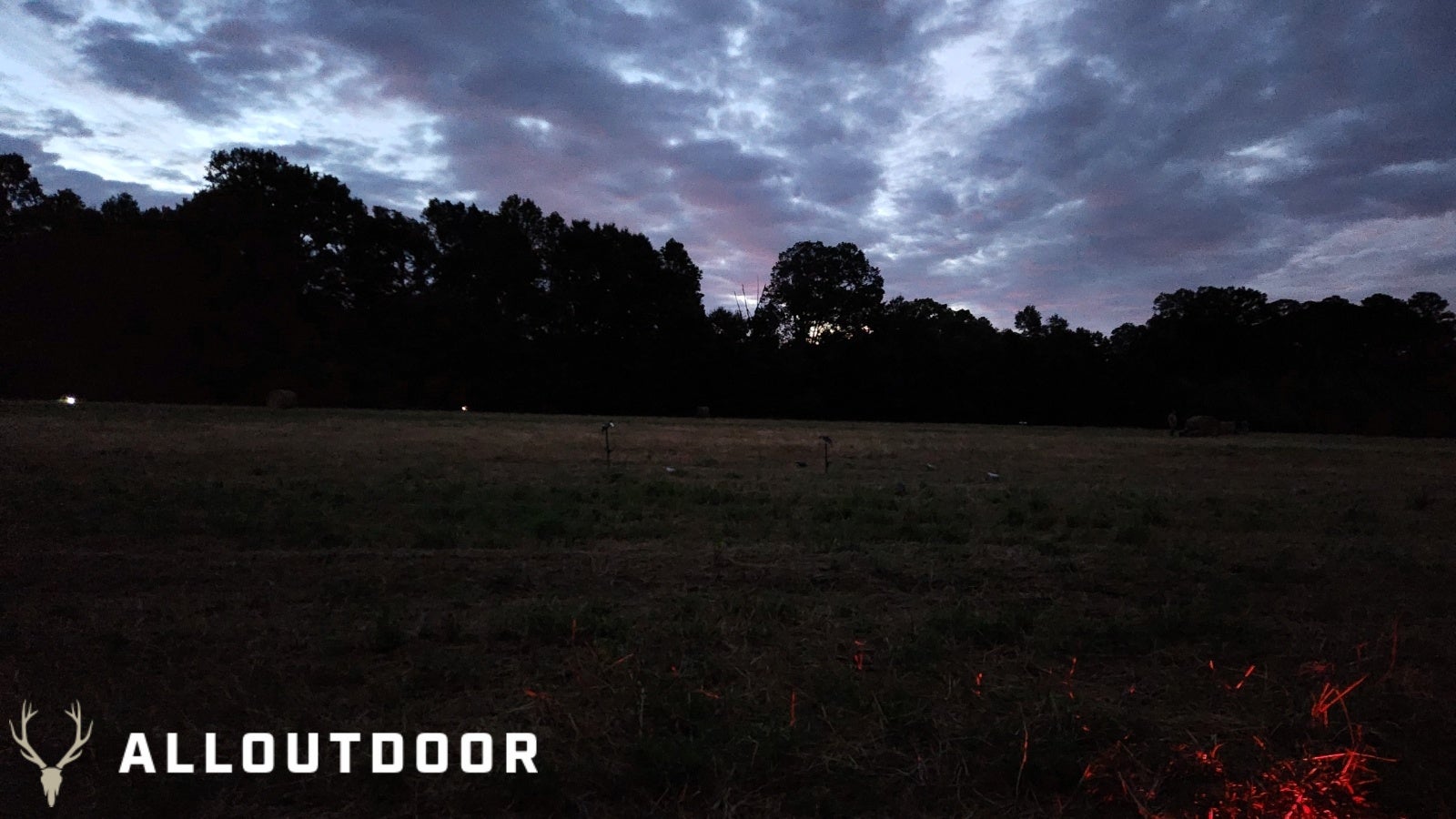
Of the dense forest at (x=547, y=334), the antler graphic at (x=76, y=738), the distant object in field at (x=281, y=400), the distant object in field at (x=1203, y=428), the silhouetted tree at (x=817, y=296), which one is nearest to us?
the antler graphic at (x=76, y=738)

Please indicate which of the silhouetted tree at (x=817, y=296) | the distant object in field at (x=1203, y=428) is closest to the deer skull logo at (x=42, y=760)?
the distant object in field at (x=1203, y=428)

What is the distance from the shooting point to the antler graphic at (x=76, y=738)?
3.52 m

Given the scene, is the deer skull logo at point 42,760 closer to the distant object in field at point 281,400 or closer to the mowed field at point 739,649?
the mowed field at point 739,649

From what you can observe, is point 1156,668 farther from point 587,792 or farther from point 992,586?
point 587,792

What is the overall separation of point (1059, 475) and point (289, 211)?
A: 49742 millimetres

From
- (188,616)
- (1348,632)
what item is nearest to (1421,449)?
(1348,632)

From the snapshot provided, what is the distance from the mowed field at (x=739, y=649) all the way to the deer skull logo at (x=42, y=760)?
0.06m

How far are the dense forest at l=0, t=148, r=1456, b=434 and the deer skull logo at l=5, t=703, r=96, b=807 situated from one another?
44310 mm

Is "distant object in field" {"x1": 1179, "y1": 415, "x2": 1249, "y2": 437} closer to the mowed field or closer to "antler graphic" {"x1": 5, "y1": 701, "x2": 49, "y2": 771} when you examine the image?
the mowed field

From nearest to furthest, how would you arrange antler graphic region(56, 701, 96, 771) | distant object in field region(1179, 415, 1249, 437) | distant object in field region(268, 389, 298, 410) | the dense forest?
antler graphic region(56, 701, 96, 771) → distant object in field region(1179, 415, 1249, 437) → distant object in field region(268, 389, 298, 410) → the dense forest

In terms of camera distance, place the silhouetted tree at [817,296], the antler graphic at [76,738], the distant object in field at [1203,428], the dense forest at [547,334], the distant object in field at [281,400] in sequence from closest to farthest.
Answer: the antler graphic at [76,738], the distant object in field at [1203,428], the distant object in field at [281,400], the dense forest at [547,334], the silhouetted tree at [817,296]

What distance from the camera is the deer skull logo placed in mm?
3340

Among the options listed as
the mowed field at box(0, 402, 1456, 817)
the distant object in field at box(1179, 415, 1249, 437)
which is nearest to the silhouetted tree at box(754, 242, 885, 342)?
the distant object in field at box(1179, 415, 1249, 437)

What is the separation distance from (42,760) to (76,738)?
0.48ft
